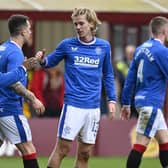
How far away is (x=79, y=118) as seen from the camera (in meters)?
11.1

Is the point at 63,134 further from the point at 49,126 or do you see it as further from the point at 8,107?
the point at 49,126

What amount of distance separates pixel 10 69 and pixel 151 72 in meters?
2.03

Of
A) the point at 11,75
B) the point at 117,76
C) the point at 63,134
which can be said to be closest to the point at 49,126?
the point at 117,76

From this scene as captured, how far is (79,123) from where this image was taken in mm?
11086

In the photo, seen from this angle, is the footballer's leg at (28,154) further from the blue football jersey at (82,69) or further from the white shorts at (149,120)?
the white shorts at (149,120)

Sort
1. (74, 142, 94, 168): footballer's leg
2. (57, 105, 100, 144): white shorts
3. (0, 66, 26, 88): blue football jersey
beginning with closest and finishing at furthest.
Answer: (0, 66, 26, 88): blue football jersey → (57, 105, 100, 144): white shorts → (74, 142, 94, 168): footballer's leg

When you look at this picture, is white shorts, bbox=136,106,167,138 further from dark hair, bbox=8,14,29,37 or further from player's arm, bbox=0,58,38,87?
player's arm, bbox=0,58,38,87

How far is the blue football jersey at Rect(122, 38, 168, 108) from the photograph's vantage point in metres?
11.5

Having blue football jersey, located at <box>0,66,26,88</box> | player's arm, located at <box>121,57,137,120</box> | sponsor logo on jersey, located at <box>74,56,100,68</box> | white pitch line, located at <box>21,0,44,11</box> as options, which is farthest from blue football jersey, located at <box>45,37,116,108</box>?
white pitch line, located at <box>21,0,44,11</box>

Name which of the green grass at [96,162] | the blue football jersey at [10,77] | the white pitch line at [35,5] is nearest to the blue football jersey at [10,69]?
the blue football jersey at [10,77]

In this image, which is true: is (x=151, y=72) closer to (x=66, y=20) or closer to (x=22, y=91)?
(x=22, y=91)

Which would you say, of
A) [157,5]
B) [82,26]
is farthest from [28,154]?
[157,5]

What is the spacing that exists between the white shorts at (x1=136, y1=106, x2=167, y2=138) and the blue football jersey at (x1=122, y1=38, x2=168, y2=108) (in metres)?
0.07

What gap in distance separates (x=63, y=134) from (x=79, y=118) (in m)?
0.27
